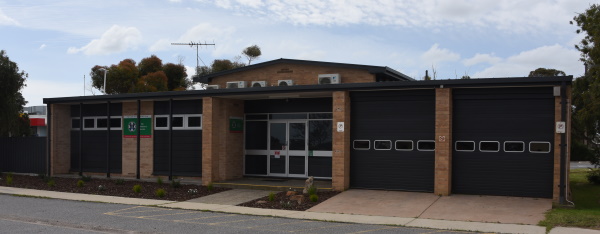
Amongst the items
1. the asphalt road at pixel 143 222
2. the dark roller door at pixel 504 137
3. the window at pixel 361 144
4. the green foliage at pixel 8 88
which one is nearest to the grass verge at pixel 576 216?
the dark roller door at pixel 504 137

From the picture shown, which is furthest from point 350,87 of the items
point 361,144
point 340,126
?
point 361,144

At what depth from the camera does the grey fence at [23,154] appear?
2320 cm

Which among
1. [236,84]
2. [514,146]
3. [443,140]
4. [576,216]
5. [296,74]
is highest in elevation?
[296,74]

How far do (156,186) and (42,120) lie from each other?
133ft

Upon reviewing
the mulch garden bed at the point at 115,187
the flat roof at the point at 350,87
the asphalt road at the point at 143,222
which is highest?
the flat roof at the point at 350,87

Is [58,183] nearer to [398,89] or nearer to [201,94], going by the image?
[201,94]

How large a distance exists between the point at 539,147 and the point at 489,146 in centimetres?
124

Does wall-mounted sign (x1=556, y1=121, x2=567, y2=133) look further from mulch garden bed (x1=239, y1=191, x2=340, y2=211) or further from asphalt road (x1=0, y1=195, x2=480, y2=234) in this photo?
mulch garden bed (x1=239, y1=191, x2=340, y2=211)

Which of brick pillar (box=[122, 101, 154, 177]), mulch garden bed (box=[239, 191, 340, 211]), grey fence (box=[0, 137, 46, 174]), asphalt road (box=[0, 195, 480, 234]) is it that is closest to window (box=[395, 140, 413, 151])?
mulch garden bed (box=[239, 191, 340, 211])

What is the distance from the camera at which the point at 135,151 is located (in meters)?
21.2

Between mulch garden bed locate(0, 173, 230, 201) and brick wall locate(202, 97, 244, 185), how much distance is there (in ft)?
2.65

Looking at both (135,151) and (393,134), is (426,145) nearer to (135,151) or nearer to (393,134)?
(393,134)

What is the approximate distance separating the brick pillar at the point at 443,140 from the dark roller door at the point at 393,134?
574mm

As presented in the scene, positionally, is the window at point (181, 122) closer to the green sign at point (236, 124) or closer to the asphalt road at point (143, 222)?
the green sign at point (236, 124)
